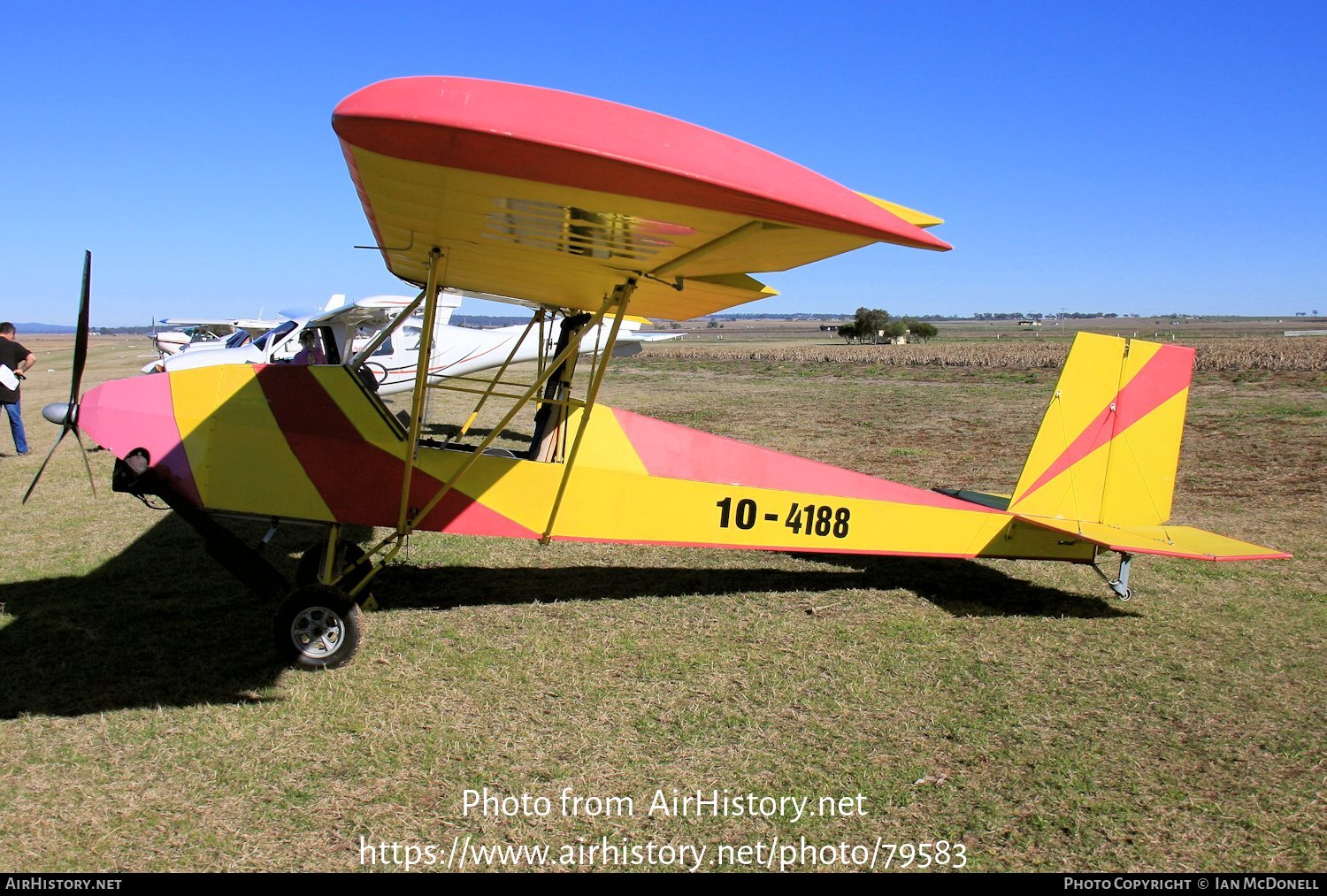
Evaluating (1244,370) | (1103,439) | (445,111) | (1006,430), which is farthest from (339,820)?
(1244,370)

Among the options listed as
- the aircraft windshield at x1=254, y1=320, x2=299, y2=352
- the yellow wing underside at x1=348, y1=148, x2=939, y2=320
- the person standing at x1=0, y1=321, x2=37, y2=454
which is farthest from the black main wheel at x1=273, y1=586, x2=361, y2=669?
the aircraft windshield at x1=254, y1=320, x2=299, y2=352

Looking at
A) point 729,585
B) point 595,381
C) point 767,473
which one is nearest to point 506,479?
point 595,381

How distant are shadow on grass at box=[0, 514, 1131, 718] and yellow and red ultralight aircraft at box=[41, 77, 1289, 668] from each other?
0.40 metres

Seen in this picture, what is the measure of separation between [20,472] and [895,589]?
10.8 metres

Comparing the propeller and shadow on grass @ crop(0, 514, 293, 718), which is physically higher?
the propeller

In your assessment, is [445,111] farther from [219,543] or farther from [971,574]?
[971,574]

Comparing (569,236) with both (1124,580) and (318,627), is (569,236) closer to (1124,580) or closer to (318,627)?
(318,627)

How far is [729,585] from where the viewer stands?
6441 millimetres

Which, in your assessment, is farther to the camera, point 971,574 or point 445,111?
point 971,574

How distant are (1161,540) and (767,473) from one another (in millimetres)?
2565

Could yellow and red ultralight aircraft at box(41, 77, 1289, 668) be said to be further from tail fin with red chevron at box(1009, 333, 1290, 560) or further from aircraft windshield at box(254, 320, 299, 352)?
aircraft windshield at box(254, 320, 299, 352)

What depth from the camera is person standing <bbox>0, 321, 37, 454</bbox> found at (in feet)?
36.0

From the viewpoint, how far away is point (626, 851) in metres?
3.15

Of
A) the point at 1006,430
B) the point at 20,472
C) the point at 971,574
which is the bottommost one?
the point at 20,472
